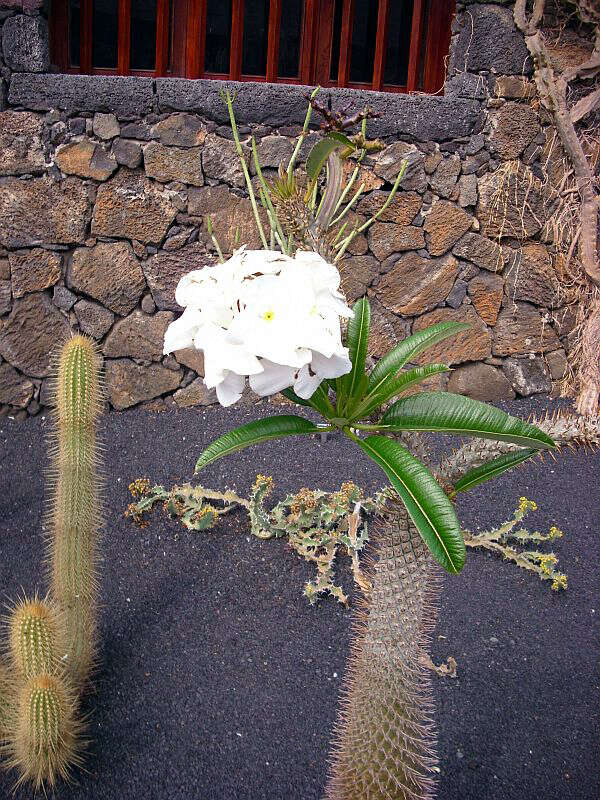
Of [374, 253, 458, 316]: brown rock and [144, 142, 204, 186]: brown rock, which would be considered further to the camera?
[374, 253, 458, 316]: brown rock

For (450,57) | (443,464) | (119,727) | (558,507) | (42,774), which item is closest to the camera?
(443,464)

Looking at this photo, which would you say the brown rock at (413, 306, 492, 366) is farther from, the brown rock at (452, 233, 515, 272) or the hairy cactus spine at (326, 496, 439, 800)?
the hairy cactus spine at (326, 496, 439, 800)

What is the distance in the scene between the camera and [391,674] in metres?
1.49

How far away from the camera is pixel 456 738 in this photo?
2.13 m

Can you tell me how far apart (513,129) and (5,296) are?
2.88 metres

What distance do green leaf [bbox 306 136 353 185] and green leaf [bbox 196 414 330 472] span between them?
466 millimetres

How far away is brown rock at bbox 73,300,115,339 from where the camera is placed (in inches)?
157

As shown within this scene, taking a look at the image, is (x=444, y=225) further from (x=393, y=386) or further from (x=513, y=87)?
(x=393, y=386)

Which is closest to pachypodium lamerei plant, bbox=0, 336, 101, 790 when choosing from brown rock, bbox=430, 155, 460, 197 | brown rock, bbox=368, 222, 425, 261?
brown rock, bbox=368, 222, 425, 261

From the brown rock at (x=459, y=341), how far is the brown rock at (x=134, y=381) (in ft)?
4.66

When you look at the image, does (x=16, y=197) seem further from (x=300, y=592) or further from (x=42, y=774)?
(x=42, y=774)

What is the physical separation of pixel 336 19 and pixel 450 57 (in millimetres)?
661

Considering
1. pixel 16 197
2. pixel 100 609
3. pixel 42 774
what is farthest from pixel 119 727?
pixel 16 197

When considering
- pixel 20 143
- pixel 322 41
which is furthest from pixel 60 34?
pixel 322 41
